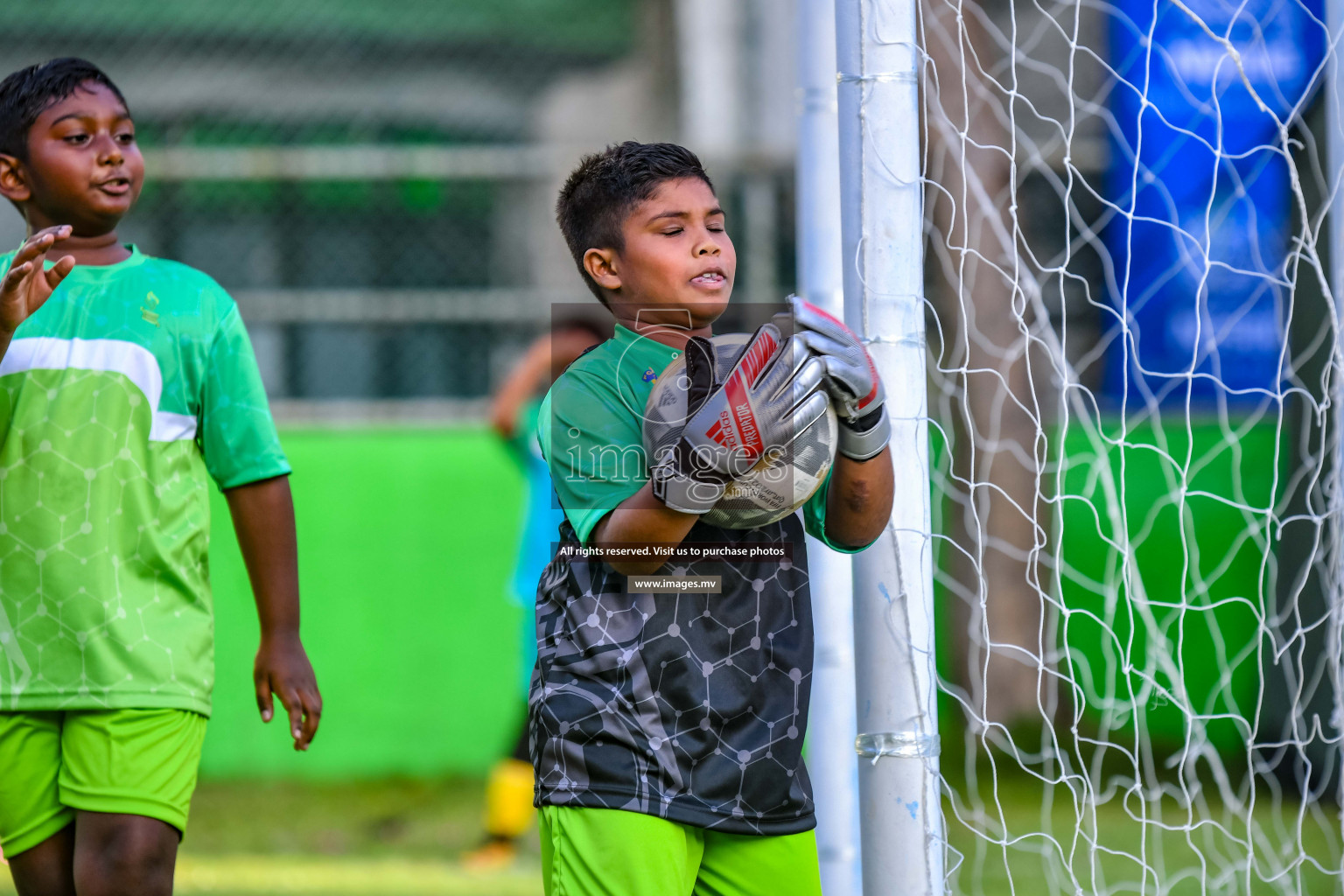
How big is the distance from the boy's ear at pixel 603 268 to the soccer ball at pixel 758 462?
0.66 feet

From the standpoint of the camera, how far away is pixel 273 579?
2.42 metres

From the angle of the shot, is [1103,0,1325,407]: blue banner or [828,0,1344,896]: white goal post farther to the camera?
[1103,0,1325,407]: blue banner

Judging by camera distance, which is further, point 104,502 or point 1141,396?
point 1141,396

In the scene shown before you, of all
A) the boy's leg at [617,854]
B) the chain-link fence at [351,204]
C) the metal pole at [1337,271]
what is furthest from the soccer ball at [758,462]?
the chain-link fence at [351,204]

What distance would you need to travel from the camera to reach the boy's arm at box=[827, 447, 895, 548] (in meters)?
1.89

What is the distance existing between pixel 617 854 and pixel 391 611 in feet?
13.9

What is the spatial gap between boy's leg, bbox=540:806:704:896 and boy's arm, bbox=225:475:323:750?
28.9 inches

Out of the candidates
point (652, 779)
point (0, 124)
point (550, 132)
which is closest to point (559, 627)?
point (652, 779)

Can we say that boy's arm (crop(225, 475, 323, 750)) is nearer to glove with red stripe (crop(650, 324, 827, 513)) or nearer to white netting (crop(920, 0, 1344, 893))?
glove with red stripe (crop(650, 324, 827, 513))

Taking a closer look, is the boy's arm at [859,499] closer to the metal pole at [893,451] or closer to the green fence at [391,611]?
the metal pole at [893,451]

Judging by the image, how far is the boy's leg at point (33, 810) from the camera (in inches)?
86.6

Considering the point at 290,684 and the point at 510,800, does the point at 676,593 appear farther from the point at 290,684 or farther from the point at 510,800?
the point at 510,800

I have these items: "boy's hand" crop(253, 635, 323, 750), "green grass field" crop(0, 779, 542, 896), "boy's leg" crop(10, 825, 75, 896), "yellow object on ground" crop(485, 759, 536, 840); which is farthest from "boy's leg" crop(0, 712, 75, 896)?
"yellow object on ground" crop(485, 759, 536, 840)

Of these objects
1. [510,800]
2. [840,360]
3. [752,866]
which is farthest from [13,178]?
[510,800]
